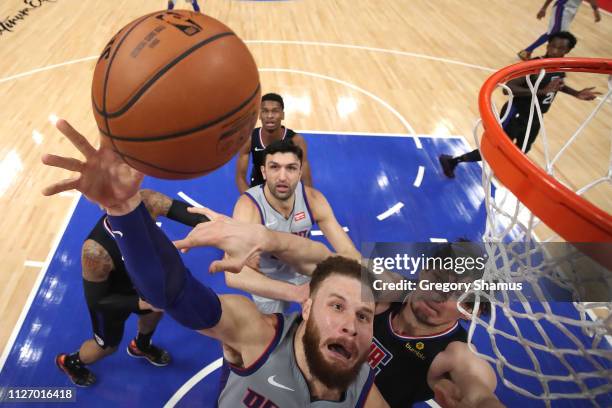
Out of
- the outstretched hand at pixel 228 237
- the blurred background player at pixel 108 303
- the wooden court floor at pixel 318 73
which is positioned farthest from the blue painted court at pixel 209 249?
the outstretched hand at pixel 228 237

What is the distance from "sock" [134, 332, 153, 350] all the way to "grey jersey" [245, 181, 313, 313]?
758 mm

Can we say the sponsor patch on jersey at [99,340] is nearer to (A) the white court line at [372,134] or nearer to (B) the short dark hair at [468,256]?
(B) the short dark hair at [468,256]

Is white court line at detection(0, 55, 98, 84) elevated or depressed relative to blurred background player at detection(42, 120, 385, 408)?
depressed

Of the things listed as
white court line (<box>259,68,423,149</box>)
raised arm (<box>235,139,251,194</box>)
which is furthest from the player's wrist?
white court line (<box>259,68,423,149</box>)

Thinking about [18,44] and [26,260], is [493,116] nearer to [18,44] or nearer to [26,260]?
[26,260]

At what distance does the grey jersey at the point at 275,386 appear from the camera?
65.4 inches

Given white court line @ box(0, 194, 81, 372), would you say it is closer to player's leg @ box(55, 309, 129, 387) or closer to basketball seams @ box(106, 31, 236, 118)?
player's leg @ box(55, 309, 129, 387)

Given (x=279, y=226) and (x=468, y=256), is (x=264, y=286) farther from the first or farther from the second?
(x=468, y=256)

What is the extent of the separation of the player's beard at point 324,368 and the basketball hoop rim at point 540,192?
926 mm

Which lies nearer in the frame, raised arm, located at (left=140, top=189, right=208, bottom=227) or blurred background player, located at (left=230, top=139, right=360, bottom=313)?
blurred background player, located at (left=230, top=139, right=360, bottom=313)

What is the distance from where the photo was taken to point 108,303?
230 centimetres

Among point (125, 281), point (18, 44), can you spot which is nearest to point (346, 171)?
point (125, 281)

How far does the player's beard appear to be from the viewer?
5.41 ft

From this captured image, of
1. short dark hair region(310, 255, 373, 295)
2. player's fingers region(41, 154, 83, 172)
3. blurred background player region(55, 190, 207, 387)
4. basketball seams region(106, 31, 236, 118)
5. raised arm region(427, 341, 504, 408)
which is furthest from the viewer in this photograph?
blurred background player region(55, 190, 207, 387)
